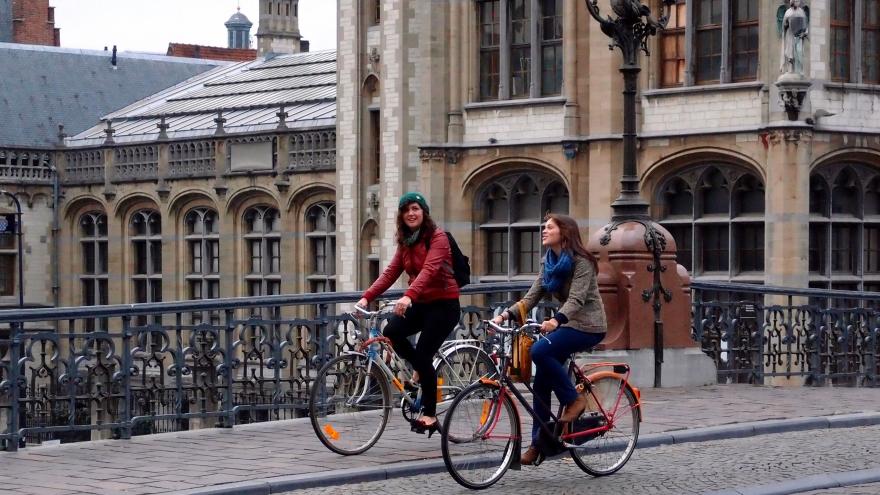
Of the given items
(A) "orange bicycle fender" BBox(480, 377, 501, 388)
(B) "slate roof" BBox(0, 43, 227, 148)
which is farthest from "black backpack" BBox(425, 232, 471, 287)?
(B) "slate roof" BBox(0, 43, 227, 148)

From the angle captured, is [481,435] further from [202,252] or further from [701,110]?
[202,252]

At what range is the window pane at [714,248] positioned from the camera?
110 ft

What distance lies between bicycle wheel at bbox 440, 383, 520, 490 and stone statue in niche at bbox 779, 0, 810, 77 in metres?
19.5

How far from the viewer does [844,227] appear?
109 ft

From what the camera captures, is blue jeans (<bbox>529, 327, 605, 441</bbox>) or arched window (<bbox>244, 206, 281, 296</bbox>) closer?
blue jeans (<bbox>529, 327, 605, 441</bbox>)

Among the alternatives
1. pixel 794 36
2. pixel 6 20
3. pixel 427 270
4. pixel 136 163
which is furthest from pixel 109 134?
pixel 427 270

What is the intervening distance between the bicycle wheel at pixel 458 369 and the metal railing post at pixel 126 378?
2.59 m

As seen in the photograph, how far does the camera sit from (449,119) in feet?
122

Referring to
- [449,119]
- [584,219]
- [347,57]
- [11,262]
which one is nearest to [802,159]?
[584,219]

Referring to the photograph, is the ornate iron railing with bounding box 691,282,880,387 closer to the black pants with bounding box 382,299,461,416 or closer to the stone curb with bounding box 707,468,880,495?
the black pants with bounding box 382,299,461,416

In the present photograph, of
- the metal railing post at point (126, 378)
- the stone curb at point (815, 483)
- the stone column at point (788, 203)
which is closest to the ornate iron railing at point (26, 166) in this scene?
the stone column at point (788, 203)

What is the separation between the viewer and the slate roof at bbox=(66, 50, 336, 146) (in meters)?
49.1

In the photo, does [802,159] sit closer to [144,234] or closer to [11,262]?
[144,234]

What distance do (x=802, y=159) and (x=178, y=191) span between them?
22.7m
